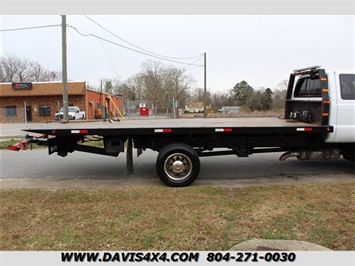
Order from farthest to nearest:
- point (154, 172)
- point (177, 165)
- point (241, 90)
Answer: point (241, 90) → point (154, 172) → point (177, 165)

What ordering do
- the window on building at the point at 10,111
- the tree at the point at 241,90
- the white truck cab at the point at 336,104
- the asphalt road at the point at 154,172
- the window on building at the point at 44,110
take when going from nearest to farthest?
the white truck cab at the point at 336,104
the asphalt road at the point at 154,172
the window on building at the point at 44,110
the window on building at the point at 10,111
the tree at the point at 241,90

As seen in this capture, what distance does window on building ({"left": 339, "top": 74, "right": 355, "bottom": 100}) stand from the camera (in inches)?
218

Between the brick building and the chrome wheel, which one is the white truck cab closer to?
the chrome wheel

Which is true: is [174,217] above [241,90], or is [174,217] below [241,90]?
below

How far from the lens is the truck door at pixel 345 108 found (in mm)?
5516

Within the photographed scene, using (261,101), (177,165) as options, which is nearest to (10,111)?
(177,165)

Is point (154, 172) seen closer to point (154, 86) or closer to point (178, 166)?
point (178, 166)

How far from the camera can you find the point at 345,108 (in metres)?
5.51

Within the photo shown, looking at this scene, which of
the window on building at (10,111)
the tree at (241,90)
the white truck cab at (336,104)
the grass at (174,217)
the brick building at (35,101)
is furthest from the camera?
the tree at (241,90)

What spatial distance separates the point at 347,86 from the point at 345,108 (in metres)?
0.46

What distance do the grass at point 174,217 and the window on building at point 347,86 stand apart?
1.83 meters

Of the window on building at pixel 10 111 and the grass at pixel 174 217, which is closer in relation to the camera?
the grass at pixel 174 217

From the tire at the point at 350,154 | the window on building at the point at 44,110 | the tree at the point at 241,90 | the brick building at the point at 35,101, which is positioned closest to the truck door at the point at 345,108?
the tire at the point at 350,154

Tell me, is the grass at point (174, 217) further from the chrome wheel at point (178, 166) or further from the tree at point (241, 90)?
the tree at point (241, 90)
